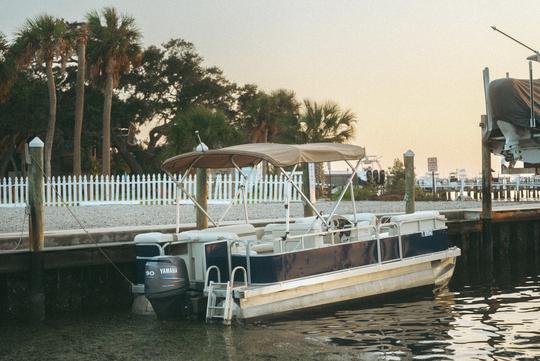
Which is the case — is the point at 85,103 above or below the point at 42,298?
above

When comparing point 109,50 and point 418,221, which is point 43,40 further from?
point 418,221

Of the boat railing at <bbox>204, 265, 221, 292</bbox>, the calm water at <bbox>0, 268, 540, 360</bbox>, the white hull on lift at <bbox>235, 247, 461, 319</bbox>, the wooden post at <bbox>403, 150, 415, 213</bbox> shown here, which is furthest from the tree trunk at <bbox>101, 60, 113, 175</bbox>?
the boat railing at <bbox>204, 265, 221, 292</bbox>

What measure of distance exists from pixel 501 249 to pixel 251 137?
31480mm

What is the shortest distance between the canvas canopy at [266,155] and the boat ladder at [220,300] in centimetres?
205

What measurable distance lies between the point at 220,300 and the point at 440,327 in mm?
3544

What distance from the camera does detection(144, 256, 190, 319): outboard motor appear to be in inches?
597

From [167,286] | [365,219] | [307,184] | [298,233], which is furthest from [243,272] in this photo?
[307,184]

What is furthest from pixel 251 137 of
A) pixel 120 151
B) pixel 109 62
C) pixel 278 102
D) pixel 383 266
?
pixel 383 266

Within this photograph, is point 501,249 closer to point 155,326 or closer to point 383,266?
point 383,266

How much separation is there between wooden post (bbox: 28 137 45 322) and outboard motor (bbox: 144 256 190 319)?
6.52 ft

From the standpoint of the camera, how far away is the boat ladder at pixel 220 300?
48.6 ft

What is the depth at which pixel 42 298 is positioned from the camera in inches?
630

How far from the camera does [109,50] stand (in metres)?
44.7

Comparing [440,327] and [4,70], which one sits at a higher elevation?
[4,70]
